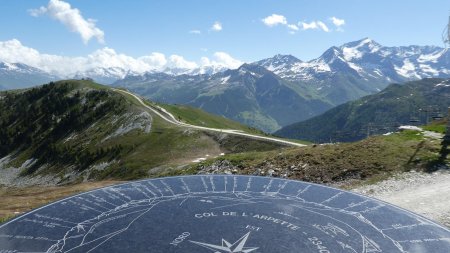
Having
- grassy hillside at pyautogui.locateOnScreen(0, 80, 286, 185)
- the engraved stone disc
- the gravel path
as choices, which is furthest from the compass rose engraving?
grassy hillside at pyautogui.locateOnScreen(0, 80, 286, 185)

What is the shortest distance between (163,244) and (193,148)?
79242mm

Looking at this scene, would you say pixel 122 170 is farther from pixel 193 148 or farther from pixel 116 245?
pixel 116 245

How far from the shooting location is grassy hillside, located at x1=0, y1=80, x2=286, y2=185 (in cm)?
8638

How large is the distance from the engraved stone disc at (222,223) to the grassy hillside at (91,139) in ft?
163

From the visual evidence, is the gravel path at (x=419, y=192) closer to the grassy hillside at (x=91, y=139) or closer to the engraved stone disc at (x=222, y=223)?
the engraved stone disc at (x=222, y=223)

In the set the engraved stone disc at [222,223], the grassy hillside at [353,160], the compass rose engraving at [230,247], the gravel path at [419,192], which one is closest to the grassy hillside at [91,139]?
the grassy hillside at [353,160]

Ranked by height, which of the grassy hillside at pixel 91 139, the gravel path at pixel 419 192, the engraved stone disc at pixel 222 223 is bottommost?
the grassy hillside at pixel 91 139

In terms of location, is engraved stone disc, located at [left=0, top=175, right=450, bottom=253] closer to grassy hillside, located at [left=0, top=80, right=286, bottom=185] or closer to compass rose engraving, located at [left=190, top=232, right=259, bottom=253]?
compass rose engraving, located at [left=190, top=232, right=259, bottom=253]

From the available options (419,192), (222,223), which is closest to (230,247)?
(222,223)

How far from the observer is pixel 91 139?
127 metres

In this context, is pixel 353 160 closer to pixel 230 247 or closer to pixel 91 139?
pixel 230 247

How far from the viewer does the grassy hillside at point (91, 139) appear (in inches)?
3401

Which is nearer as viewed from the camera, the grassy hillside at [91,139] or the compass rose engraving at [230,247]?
the compass rose engraving at [230,247]

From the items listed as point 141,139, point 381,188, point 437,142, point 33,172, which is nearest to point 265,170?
point 381,188
